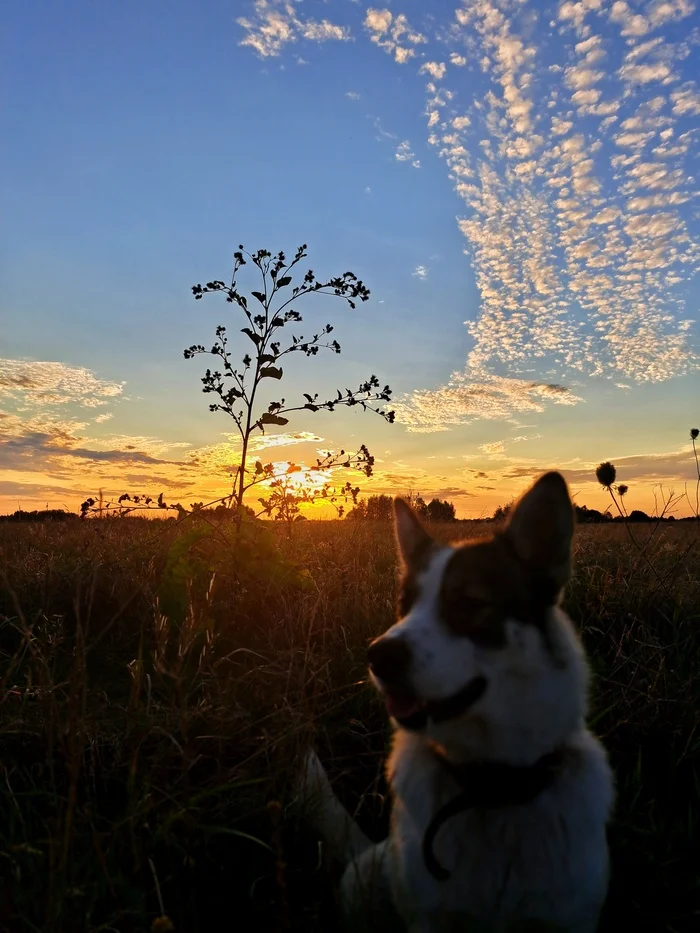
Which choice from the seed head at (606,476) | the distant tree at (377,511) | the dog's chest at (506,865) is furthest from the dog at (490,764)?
the distant tree at (377,511)

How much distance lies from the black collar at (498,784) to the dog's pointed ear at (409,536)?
0.99m

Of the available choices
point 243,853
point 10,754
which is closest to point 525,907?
point 243,853

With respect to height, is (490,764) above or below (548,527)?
below

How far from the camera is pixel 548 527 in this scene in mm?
2871

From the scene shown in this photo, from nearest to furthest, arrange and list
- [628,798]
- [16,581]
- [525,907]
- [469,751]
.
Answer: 1. [525,907]
2. [469,751]
3. [628,798]
4. [16,581]

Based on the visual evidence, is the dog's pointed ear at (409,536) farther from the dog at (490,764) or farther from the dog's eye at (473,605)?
the dog's eye at (473,605)

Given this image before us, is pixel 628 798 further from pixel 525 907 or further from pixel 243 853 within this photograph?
pixel 243 853

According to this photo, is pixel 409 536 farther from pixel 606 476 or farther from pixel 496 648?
pixel 606 476

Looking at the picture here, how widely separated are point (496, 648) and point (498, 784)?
0.51m

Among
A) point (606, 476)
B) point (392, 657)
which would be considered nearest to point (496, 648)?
point (392, 657)

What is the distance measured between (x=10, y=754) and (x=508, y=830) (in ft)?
8.65

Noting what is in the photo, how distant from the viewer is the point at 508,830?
251 cm

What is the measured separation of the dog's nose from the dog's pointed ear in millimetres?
749

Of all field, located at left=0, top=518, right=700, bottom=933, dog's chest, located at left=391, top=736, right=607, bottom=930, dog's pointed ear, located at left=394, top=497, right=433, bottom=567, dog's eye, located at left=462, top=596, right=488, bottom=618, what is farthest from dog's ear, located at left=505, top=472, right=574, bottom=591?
field, located at left=0, top=518, right=700, bottom=933
